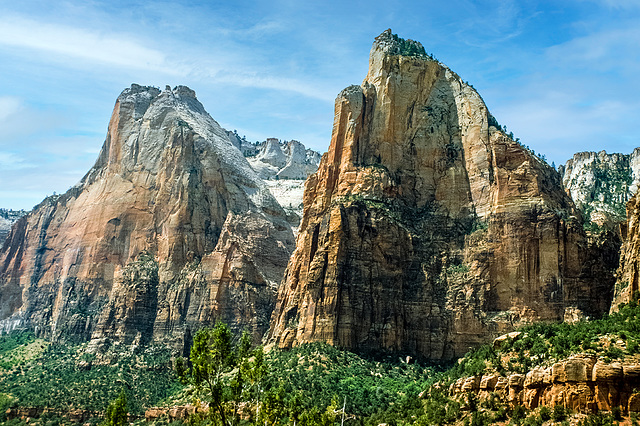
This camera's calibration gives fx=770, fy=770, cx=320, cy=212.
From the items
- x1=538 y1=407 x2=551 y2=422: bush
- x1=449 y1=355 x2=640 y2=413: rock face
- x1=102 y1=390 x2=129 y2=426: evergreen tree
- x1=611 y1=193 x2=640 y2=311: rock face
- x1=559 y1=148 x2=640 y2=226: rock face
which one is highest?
x1=559 y1=148 x2=640 y2=226: rock face

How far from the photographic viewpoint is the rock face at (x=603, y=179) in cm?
13950

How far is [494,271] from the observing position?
102250 millimetres

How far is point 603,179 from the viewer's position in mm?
150375

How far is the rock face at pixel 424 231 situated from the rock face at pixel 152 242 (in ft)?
78.8

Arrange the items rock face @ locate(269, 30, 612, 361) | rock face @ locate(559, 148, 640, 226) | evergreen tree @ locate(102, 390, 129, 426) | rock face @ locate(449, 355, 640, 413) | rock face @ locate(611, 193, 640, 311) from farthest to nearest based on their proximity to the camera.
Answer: rock face @ locate(559, 148, 640, 226) < rock face @ locate(269, 30, 612, 361) < rock face @ locate(611, 193, 640, 311) < evergreen tree @ locate(102, 390, 129, 426) < rock face @ locate(449, 355, 640, 413)

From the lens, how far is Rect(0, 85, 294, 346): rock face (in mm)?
137125

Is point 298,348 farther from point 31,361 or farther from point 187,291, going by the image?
point 31,361

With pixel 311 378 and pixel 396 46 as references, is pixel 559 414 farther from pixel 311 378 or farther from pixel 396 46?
pixel 396 46

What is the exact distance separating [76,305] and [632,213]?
105 metres

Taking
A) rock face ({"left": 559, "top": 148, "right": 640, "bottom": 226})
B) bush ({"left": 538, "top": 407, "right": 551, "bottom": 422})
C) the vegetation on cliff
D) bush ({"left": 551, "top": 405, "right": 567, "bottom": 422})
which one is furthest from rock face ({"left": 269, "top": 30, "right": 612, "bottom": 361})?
bush ({"left": 551, "top": 405, "right": 567, "bottom": 422})

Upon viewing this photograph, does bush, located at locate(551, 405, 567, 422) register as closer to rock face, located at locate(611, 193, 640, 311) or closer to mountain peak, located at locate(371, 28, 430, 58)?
rock face, located at locate(611, 193, 640, 311)

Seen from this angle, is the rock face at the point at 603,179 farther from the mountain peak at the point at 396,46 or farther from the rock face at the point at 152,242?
the rock face at the point at 152,242

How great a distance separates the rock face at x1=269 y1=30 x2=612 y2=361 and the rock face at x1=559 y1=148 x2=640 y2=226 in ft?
102

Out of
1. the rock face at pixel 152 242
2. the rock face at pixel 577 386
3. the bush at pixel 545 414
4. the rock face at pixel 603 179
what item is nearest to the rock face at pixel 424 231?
the rock face at pixel 152 242
